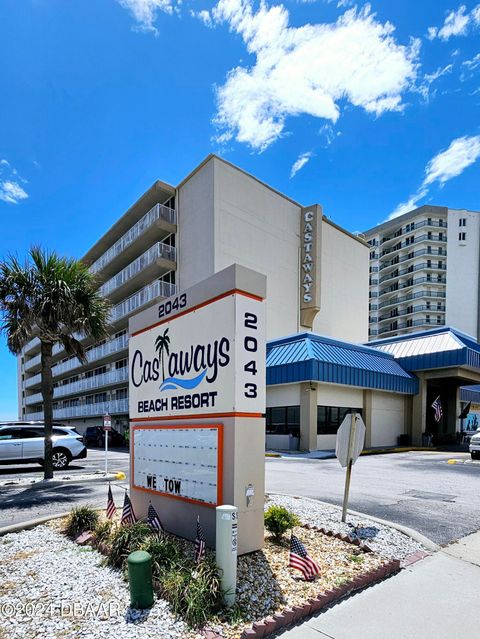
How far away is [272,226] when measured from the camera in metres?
31.0

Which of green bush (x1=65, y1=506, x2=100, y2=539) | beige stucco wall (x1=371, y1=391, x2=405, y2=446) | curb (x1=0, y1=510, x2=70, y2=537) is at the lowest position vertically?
beige stucco wall (x1=371, y1=391, x2=405, y2=446)

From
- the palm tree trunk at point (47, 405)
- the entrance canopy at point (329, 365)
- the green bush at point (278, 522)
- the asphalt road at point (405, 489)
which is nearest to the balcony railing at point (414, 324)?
the entrance canopy at point (329, 365)

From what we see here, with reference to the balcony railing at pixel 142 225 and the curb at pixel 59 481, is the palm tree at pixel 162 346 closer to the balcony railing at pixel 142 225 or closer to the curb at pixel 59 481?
the curb at pixel 59 481

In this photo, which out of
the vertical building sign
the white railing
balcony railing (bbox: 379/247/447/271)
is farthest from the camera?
balcony railing (bbox: 379/247/447/271)

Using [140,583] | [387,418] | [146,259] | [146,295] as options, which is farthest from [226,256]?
[140,583]

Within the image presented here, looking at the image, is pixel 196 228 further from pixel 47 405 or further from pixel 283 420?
pixel 47 405

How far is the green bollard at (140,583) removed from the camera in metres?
4.02

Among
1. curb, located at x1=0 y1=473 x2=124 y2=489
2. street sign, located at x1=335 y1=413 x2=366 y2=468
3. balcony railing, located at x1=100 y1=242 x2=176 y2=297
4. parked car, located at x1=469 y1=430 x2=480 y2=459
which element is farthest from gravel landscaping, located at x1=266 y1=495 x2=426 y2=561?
balcony railing, located at x1=100 y1=242 x2=176 y2=297

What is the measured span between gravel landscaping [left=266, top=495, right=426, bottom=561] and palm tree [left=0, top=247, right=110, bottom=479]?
8.17 metres

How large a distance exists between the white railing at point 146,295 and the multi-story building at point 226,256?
0.27ft

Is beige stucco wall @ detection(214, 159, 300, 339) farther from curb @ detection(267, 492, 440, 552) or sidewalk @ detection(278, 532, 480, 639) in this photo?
sidewalk @ detection(278, 532, 480, 639)

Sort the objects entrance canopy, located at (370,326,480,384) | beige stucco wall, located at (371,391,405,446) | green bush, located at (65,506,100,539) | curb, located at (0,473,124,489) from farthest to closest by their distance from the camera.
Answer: beige stucco wall, located at (371,391,405,446)
entrance canopy, located at (370,326,480,384)
curb, located at (0,473,124,489)
green bush, located at (65,506,100,539)

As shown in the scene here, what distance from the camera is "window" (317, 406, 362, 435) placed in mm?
22203

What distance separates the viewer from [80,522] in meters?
6.50
